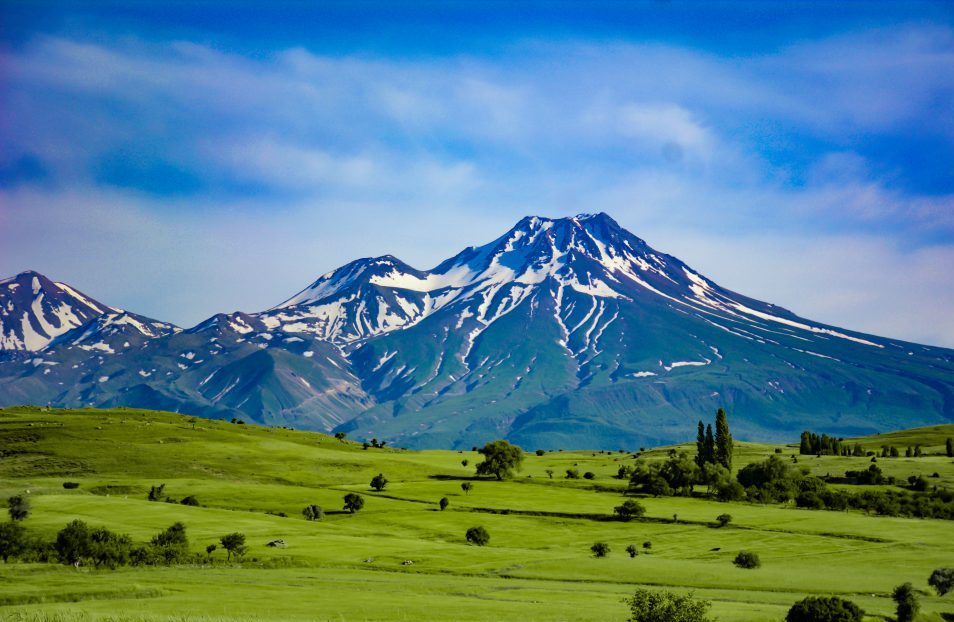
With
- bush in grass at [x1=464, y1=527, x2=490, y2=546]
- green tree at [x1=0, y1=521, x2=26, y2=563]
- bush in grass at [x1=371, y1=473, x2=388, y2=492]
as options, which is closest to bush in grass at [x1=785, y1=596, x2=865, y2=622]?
bush in grass at [x1=464, y1=527, x2=490, y2=546]

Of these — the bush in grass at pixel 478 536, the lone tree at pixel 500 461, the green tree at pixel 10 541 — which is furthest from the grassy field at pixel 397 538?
the green tree at pixel 10 541

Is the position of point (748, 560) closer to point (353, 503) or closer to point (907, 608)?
point (907, 608)

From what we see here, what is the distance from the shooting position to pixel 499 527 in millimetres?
116250

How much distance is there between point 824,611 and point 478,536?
5474 centimetres

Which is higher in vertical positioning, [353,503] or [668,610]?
[668,610]

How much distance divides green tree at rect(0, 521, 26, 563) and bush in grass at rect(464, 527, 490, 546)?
48.0 m

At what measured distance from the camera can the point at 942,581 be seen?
7375 centimetres

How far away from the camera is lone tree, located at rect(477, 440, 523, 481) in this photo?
168875mm

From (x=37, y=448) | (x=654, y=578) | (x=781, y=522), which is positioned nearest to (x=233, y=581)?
(x=654, y=578)

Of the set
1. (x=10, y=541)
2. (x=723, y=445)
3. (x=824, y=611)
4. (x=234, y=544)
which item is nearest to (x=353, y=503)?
(x=234, y=544)

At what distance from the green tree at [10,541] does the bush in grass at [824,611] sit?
227ft

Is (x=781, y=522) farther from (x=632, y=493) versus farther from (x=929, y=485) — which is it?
(x=929, y=485)

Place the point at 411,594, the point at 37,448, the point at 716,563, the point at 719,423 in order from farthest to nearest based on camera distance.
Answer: the point at 719,423, the point at 37,448, the point at 716,563, the point at 411,594

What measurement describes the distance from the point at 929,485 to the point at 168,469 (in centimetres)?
12937
